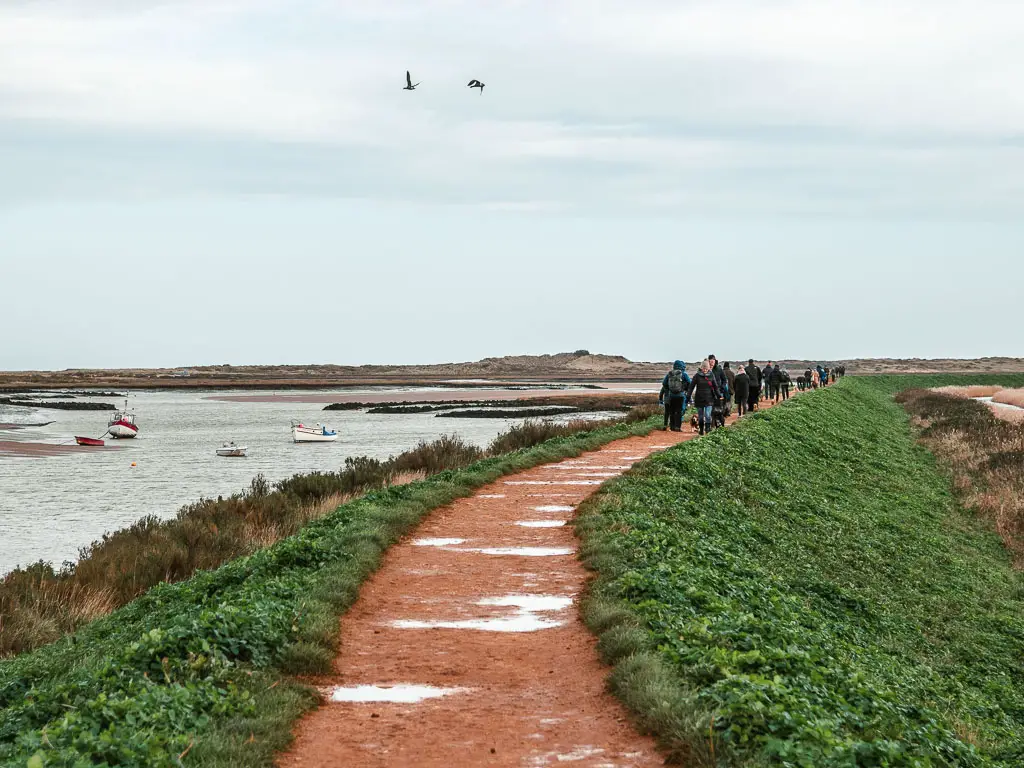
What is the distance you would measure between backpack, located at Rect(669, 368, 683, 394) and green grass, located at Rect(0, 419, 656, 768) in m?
16.2

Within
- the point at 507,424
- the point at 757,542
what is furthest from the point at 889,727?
the point at 507,424

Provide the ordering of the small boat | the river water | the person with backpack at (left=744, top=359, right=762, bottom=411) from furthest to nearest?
the small boat
the person with backpack at (left=744, top=359, right=762, bottom=411)
the river water

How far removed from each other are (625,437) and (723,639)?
22.2 meters

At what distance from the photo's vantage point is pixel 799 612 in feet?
39.5

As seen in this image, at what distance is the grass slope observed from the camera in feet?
23.5

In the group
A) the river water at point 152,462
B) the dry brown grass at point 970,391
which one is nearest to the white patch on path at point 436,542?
the river water at point 152,462

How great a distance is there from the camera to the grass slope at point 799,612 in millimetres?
7152

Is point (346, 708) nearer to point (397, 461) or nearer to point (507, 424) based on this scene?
point (397, 461)

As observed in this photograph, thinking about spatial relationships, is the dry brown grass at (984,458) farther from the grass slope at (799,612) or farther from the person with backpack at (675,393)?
the person with backpack at (675,393)

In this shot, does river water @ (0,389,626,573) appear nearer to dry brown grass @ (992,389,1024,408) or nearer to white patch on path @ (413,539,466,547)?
white patch on path @ (413,539,466,547)

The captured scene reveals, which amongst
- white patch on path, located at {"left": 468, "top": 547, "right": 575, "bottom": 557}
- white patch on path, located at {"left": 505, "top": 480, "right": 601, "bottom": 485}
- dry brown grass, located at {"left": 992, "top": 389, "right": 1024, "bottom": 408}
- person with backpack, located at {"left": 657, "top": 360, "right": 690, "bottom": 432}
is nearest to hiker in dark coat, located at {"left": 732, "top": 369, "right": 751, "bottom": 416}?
person with backpack, located at {"left": 657, "top": 360, "right": 690, "bottom": 432}

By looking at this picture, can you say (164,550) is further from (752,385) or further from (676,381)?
(752,385)

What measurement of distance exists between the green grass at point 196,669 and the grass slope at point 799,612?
8.44 ft

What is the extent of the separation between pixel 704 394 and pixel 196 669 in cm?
2183
